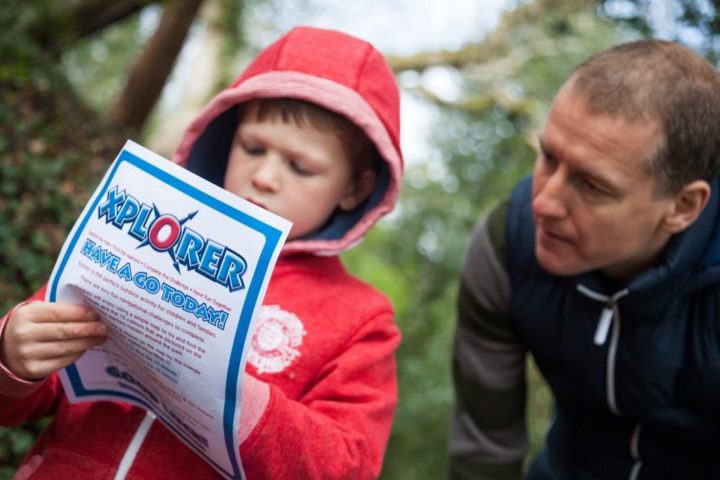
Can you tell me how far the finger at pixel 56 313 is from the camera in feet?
4.30

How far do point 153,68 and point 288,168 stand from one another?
450cm

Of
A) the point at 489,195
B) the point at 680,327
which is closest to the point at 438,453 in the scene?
the point at 489,195

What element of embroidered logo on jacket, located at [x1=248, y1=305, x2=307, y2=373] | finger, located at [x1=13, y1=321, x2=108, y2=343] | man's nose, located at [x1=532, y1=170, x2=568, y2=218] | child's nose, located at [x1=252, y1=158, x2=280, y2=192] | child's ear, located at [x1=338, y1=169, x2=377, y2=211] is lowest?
finger, located at [x1=13, y1=321, x2=108, y2=343]

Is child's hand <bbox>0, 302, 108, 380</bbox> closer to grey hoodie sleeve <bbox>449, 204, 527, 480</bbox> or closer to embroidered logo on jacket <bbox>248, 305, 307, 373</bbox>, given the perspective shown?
embroidered logo on jacket <bbox>248, 305, 307, 373</bbox>

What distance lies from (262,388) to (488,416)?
4.21 ft

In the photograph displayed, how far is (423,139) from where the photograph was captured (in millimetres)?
5797

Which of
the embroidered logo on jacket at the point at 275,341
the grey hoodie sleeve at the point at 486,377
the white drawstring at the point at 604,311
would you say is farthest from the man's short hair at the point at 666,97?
the embroidered logo on jacket at the point at 275,341

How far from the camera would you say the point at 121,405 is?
64.0 inches

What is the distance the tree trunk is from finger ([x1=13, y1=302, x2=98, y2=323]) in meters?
4.60

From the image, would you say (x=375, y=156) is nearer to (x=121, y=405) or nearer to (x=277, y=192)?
(x=277, y=192)

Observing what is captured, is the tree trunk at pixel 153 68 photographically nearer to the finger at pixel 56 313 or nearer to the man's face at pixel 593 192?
the man's face at pixel 593 192

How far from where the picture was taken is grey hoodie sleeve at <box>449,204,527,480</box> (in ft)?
7.70

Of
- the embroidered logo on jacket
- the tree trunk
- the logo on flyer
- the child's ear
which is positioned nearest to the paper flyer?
the logo on flyer

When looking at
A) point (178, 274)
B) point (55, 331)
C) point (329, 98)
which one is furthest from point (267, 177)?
point (55, 331)
